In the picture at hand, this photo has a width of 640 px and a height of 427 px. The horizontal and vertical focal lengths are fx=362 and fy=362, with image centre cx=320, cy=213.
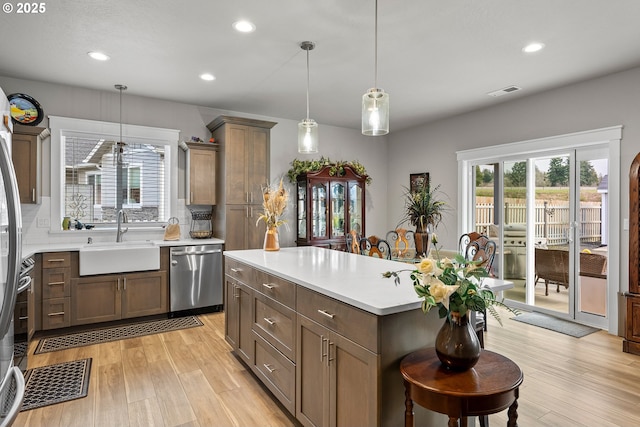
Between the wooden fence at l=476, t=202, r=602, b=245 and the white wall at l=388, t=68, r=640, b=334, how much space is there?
0.96 ft

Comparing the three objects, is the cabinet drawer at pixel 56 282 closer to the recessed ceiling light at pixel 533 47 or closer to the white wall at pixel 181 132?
the white wall at pixel 181 132

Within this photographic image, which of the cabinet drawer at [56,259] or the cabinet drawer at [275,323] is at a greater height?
the cabinet drawer at [56,259]

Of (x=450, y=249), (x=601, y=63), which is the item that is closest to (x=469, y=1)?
(x=601, y=63)

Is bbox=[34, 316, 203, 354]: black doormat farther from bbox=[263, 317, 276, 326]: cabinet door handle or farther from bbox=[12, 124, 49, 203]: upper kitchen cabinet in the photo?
bbox=[263, 317, 276, 326]: cabinet door handle

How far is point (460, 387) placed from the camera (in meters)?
1.33

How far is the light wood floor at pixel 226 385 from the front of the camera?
2285mm

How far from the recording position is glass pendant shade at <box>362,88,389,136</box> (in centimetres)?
237

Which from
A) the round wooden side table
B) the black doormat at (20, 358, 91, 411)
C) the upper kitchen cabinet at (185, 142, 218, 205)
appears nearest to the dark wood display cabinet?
the upper kitchen cabinet at (185, 142, 218, 205)

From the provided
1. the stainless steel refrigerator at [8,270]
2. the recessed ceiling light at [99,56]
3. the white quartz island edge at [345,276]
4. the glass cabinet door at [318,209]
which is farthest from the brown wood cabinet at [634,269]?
the recessed ceiling light at [99,56]

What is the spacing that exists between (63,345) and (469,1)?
457cm

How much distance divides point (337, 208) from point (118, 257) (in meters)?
3.15

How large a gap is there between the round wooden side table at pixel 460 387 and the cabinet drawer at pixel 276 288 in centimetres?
82

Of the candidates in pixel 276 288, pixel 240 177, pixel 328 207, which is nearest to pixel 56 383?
pixel 276 288

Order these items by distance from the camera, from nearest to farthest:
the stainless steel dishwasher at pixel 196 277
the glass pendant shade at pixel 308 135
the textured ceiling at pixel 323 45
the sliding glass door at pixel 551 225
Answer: the textured ceiling at pixel 323 45 < the glass pendant shade at pixel 308 135 < the sliding glass door at pixel 551 225 < the stainless steel dishwasher at pixel 196 277
